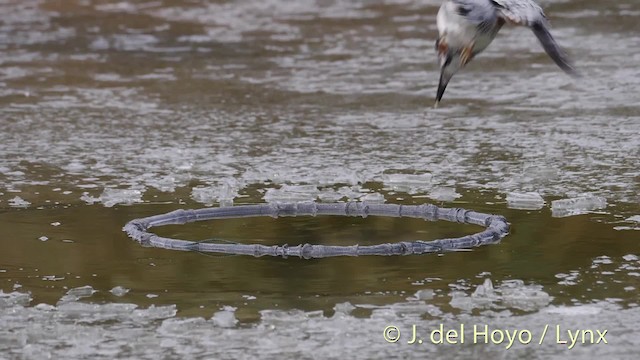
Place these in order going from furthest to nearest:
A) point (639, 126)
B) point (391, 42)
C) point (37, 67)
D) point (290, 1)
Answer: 1. point (290, 1)
2. point (391, 42)
3. point (37, 67)
4. point (639, 126)

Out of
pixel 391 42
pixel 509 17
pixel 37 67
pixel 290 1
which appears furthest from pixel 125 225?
pixel 290 1

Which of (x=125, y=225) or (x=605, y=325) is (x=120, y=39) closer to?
(x=125, y=225)

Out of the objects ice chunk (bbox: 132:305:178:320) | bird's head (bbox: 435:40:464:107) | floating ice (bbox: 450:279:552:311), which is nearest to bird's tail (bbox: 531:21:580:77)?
bird's head (bbox: 435:40:464:107)

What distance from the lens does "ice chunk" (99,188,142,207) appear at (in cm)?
679

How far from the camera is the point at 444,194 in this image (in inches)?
269

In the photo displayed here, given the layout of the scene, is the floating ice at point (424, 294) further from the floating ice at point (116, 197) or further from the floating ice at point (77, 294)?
the floating ice at point (116, 197)

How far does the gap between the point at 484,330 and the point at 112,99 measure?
6.15 metres

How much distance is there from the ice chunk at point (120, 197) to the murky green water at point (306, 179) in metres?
0.02

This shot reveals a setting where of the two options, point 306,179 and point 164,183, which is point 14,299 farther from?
point 306,179

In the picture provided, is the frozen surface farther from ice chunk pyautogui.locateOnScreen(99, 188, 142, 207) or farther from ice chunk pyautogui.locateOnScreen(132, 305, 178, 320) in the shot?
ice chunk pyautogui.locateOnScreen(99, 188, 142, 207)

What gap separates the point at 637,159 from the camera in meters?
7.57

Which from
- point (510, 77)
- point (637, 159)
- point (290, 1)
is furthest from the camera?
point (290, 1)

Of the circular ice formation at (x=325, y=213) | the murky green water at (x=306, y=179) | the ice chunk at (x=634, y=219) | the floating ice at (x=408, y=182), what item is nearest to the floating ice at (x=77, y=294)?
the murky green water at (x=306, y=179)

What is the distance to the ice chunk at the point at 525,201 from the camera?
653cm
